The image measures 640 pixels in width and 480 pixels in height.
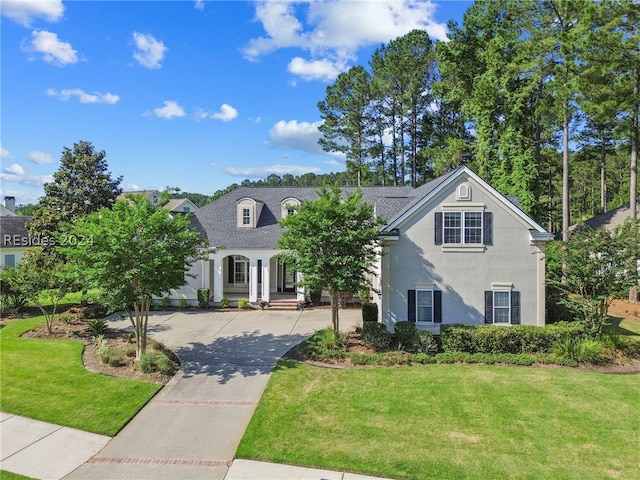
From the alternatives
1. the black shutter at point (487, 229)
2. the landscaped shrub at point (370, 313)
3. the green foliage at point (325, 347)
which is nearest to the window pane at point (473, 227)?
the black shutter at point (487, 229)

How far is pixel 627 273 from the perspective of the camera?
14.5 metres

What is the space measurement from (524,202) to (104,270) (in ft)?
90.7

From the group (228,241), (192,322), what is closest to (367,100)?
(228,241)

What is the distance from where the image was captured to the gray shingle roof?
22.1 metres

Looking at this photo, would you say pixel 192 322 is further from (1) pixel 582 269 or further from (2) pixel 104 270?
(1) pixel 582 269

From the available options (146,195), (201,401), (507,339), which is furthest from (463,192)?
(201,401)

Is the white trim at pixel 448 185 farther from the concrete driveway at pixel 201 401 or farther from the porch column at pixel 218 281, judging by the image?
the porch column at pixel 218 281

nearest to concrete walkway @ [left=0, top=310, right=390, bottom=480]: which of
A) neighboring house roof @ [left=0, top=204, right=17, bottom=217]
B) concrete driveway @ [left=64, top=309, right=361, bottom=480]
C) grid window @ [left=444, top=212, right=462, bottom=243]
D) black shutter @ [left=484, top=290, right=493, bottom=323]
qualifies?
concrete driveway @ [left=64, top=309, right=361, bottom=480]

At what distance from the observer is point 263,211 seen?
26281 mm

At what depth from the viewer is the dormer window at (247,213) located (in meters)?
25.1

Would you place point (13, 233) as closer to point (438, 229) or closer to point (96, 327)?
point (96, 327)

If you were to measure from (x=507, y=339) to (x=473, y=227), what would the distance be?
4.89 m

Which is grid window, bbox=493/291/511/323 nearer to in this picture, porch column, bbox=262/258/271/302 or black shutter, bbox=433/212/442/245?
black shutter, bbox=433/212/442/245

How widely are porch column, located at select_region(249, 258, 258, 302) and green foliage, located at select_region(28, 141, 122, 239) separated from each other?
457 inches
